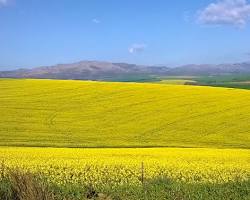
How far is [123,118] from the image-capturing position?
3494 centimetres

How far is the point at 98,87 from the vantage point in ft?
171

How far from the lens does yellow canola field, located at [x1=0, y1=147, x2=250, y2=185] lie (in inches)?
570

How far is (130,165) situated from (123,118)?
57.1ft

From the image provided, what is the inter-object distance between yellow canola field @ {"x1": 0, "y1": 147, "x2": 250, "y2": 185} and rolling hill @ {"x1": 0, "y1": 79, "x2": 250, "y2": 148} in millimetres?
4990

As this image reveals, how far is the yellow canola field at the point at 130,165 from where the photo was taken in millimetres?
14477

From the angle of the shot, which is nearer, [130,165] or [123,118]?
[130,165]

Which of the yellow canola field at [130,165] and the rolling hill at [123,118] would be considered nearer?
the yellow canola field at [130,165]

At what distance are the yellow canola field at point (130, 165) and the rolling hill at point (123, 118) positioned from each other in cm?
499

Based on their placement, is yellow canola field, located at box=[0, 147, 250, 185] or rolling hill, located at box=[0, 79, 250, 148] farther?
rolling hill, located at box=[0, 79, 250, 148]

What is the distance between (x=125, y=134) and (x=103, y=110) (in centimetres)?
785

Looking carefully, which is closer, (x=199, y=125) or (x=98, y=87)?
(x=199, y=125)

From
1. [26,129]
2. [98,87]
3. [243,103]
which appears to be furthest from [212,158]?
[98,87]

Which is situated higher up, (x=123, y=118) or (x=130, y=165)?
(x=130, y=165)

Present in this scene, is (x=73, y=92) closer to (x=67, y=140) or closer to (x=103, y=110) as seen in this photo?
(x=103, y=110)
